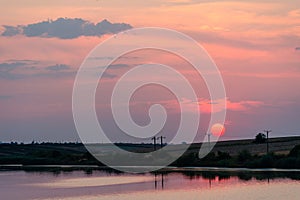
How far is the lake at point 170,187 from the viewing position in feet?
147

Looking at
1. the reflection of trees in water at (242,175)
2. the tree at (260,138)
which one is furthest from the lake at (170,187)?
the tree at (260,138)

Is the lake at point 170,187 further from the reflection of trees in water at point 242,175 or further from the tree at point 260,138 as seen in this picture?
the tree at point 260,138

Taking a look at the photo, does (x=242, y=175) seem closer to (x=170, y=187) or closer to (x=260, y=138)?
(x=170, y=187)

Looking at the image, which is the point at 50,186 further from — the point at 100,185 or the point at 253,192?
the point at 253,192

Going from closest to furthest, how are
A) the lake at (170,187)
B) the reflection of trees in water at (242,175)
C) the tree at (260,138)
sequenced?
the lake at (170,187) → the reflection of trees in water at (242,175) → the tree at (260,138)

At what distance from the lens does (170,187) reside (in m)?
51.8

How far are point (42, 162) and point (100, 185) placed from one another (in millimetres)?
52772

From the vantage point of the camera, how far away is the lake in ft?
147

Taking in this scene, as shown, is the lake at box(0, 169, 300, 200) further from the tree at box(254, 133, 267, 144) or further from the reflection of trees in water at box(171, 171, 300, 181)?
the tree at box(254, 133, 267, 144)

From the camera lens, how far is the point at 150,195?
46000 millimetres

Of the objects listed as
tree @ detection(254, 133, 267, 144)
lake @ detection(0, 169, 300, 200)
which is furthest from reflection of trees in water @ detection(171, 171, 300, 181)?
tree @ detection(254, 133, 267, 144)

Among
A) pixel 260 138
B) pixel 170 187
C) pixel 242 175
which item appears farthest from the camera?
pixel 260 138

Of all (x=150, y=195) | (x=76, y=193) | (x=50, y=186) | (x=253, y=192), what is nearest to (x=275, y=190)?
(x=253, y=192)

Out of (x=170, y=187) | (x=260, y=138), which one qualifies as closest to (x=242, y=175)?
(x=170, y=187)
